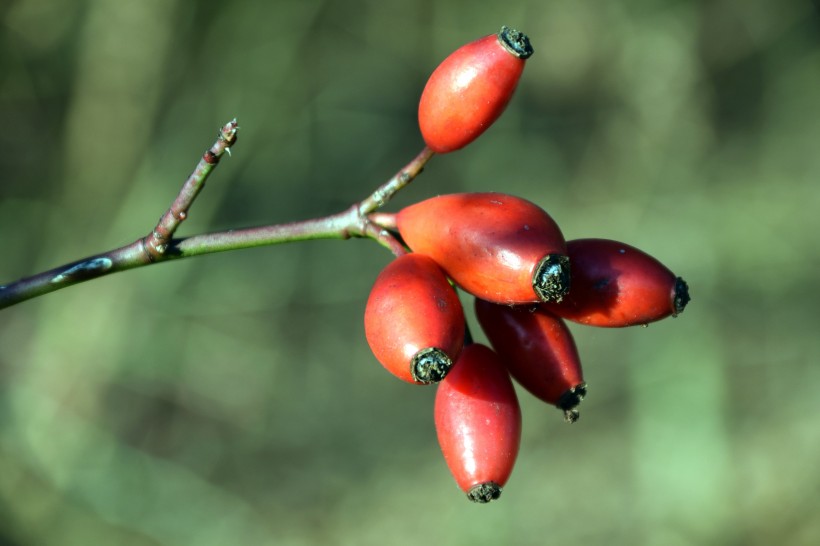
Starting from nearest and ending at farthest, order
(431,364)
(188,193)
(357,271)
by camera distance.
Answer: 1. (431,364)
2. (188,193)
3. (357,271)

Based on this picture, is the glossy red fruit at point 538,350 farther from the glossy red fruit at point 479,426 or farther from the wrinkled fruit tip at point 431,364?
the wrinkled fruit tip at point 431,364

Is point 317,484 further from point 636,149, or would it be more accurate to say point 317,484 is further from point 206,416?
point 636,149

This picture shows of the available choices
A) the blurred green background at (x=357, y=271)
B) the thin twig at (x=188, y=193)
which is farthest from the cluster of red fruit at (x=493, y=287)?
the blurred green background at (x=357, y=271)

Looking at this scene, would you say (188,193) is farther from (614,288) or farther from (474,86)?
(614,288)

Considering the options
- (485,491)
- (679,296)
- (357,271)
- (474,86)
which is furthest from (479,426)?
(357,271)

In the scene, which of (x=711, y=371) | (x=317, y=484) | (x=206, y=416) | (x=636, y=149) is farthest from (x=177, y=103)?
(x=711, y=371)

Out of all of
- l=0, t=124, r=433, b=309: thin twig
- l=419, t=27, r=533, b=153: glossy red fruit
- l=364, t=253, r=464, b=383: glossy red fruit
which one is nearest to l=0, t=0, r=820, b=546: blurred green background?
l=0, t=124, r=433, b=309: thin twig

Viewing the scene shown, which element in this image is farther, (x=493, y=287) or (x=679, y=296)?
(x=679, y=296)
